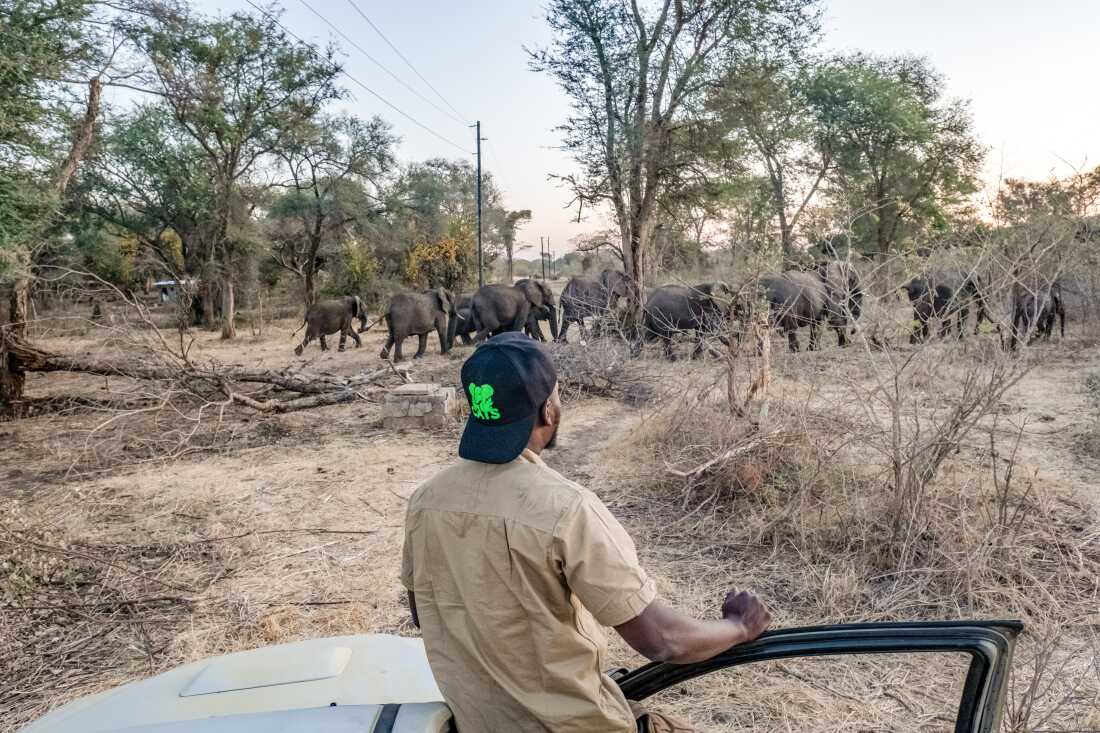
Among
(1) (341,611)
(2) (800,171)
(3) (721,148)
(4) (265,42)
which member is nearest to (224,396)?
(1) (341,611)

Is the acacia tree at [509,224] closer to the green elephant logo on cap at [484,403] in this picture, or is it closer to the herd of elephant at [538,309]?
the herd of elephant at [538,309]

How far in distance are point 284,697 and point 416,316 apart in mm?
14170

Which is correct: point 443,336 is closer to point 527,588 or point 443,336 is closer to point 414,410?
point 414,410

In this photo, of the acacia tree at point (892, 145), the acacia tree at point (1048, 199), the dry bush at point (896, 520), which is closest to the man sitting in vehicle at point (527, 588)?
the dry bush at point (896, 520)

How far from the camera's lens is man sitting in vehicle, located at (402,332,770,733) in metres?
1.49

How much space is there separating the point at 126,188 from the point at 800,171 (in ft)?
72.7

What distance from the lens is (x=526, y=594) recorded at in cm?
152

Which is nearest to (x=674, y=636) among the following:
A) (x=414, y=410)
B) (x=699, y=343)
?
(x=699, y=343)

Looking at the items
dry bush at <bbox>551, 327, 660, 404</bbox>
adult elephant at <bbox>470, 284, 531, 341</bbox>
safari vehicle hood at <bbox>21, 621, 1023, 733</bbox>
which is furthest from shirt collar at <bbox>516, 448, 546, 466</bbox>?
adult elephant at <bbox>470, 284, 531, 341</bbox>

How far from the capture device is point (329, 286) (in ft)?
89.7

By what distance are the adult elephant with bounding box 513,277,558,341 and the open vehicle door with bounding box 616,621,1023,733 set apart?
49.3ft

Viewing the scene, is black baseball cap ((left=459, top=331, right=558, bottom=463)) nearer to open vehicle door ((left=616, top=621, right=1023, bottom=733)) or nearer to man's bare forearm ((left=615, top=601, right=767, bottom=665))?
man's bare forearm ((left=615, top=601, right=767, bottom=665))

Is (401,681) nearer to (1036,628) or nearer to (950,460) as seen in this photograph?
(1036,628)

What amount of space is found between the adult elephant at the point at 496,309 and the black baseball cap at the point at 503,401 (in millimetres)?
14302
